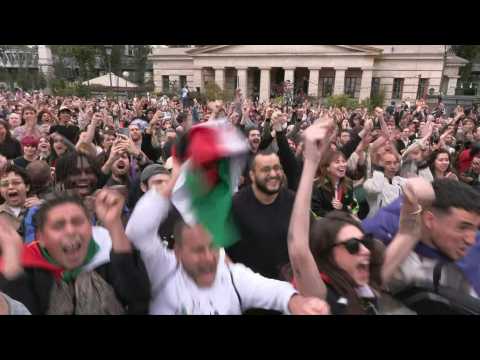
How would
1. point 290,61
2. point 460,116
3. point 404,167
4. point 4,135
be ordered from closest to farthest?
point 404,167, point 4,135, point 460,116, point 290,61

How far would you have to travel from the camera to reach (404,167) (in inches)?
192

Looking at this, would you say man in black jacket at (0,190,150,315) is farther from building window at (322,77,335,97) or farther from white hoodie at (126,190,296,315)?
building window at (322,77,335,97)

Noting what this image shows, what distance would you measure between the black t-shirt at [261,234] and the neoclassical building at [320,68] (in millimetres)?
35075

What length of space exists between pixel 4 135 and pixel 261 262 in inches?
178

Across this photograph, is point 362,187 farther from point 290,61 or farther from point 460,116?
point 290,61

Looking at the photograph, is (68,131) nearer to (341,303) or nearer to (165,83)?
(341,303)

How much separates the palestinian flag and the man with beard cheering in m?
Result: 0.66

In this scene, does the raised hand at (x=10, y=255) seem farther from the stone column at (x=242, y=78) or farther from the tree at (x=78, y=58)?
the tree at (x=78, y=58)

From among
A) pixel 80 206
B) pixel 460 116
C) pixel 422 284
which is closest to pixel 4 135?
pixel 80 206

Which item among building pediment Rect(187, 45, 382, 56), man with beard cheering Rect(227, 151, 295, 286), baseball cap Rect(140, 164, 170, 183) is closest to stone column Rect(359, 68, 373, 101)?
building pediment Rect(187, 45, 382, 56)

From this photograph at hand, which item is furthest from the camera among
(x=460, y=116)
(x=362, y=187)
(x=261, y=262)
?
(x=460, y=116)

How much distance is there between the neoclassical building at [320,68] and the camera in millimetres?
36188

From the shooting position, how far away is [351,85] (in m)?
39.6

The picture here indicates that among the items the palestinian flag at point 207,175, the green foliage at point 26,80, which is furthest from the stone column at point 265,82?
the palestinian flag at point 207,175
